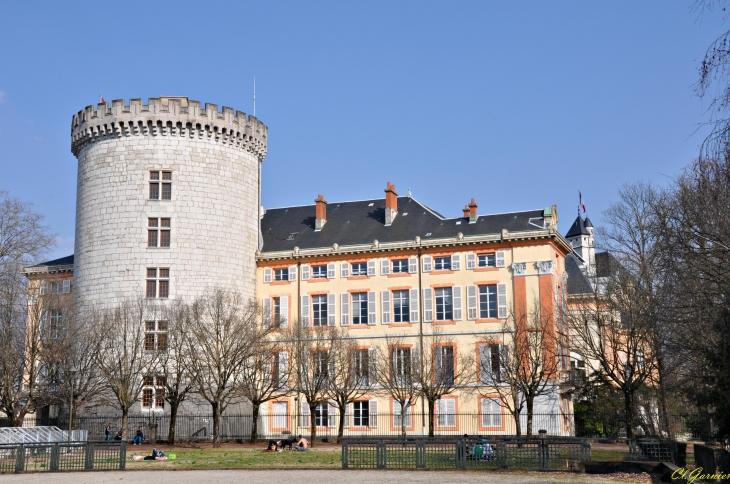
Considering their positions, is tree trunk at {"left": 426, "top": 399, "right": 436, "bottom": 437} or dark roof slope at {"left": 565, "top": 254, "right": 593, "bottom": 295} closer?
tree trunk at {"left": 426, "top": 399, "right": 436, "bottom": 437}

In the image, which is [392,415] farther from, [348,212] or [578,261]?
[578,261]

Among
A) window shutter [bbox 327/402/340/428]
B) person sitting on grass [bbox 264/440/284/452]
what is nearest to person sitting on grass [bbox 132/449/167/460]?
person sitting on grass [bbox 264/440/284/452]

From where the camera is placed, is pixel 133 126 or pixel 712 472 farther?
pixel 133 126

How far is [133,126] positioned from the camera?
48250 mm

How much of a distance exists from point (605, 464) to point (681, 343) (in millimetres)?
7939

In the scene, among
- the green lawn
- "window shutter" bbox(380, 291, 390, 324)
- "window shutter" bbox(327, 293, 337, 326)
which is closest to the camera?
the green lawn

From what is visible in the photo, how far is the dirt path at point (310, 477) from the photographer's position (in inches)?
782

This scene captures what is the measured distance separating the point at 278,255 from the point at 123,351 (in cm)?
1126

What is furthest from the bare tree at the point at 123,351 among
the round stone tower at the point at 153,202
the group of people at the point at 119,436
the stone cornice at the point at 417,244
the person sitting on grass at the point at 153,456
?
the person sitting on grass at the point at 153,456

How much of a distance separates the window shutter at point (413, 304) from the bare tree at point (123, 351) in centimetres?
1422

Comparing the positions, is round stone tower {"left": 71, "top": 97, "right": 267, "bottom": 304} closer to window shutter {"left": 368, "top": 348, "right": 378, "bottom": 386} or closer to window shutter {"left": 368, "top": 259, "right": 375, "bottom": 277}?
window shutter {"left": 368, "top": 259, "right": 375, "bottom": 277}

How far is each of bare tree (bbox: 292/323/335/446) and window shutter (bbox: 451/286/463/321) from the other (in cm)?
701

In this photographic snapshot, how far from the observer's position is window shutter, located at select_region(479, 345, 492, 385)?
45938mm

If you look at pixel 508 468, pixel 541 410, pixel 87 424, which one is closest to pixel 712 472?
pixel 508 468
